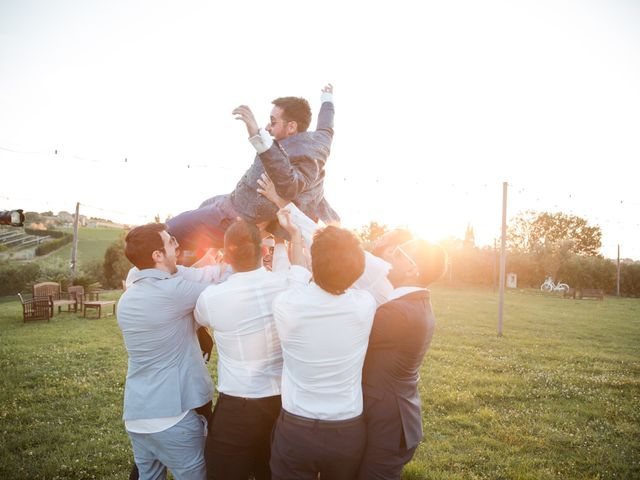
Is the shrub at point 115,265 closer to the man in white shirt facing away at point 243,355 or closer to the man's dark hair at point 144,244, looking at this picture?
the man's dark hair at point 144,244

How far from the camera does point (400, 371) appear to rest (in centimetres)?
293

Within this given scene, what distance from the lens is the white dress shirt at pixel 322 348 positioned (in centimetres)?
268

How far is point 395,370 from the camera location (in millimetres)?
2928

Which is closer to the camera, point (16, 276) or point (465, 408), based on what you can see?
point (465, 408)

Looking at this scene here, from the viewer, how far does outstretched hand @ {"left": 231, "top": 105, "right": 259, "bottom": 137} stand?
2830mm

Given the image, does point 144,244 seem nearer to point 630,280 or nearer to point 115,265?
point 115,265

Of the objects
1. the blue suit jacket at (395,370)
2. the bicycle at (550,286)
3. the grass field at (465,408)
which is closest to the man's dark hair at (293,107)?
the blue suit jacket at (395,370)

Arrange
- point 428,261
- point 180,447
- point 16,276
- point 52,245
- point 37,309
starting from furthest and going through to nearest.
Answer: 1. point 52,245
2. point 16,276
3. point 37,309
4. point 180,447
5. point 428,261

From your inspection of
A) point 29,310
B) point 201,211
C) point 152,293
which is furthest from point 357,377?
point 29,310

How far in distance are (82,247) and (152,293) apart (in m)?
55.3

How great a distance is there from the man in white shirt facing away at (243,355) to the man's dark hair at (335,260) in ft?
1.24

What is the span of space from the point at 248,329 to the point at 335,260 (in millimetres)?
839

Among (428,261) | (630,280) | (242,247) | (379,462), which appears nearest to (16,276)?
(242,247)

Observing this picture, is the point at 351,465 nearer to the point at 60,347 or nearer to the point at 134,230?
the point at 134,230
